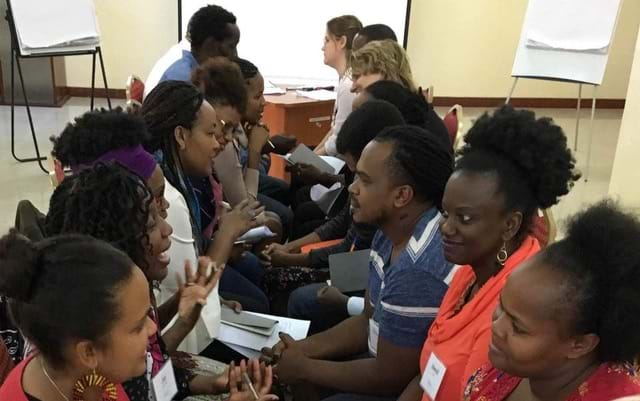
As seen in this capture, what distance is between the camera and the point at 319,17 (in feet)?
19.9

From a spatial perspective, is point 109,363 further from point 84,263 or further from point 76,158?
point 76,158

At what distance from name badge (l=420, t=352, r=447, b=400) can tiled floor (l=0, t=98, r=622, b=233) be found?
205cm

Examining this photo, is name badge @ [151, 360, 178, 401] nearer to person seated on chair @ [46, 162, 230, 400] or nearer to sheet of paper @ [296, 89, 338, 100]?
person seated on chair @ [46, 162, 230, 400]

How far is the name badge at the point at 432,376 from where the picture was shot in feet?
4.38

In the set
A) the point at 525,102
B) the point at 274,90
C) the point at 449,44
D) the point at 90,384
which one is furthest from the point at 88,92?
the point at 90,384

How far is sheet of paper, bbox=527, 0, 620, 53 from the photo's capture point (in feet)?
16.2

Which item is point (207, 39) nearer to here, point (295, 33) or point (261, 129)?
point (261, 129)

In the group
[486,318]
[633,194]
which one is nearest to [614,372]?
[486,318]

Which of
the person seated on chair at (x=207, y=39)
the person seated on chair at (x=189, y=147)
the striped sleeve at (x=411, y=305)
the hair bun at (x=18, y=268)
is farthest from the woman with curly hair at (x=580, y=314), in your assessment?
the person seated on chair at (x=207, y=39)

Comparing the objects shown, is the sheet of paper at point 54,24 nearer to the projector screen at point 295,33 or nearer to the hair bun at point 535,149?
the projector screen at point 295,33

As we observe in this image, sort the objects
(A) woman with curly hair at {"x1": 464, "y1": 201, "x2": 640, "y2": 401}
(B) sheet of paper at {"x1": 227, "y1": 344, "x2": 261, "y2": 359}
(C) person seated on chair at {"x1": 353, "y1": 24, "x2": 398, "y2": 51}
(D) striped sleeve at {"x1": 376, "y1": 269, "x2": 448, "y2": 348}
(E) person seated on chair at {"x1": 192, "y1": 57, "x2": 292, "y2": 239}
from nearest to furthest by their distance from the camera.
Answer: (A) woman with curly hair at {"x1": 464, "y1": 201, "x2": 640, "y2": 401} < (D) striped sleeve at {"x1": 376, "y1": 269, "x2": 448, "y2": 348} < (B) sheet of paper at {"x1": 227, "y1": 344, "x2": 261, "y2": 359} < (E) person seated on chair at {"x1": 192, "y1": 57, "x2": 292, "y2": 239} < (C) person seated on chair at {"x1": 353, "y1": 24, "x2": 398, "y2": 51}

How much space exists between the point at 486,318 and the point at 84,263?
79 centimetres

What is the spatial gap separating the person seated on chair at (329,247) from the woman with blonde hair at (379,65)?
0.77 metres

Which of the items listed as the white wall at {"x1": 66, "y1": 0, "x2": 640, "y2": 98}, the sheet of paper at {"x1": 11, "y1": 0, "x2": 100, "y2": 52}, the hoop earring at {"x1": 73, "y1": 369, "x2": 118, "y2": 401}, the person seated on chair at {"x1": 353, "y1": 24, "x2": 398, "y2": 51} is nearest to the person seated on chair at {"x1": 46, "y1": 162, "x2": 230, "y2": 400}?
the hoop earring at {"x1": 73, "y1": 369, "x2": 118, "y2": 401}
